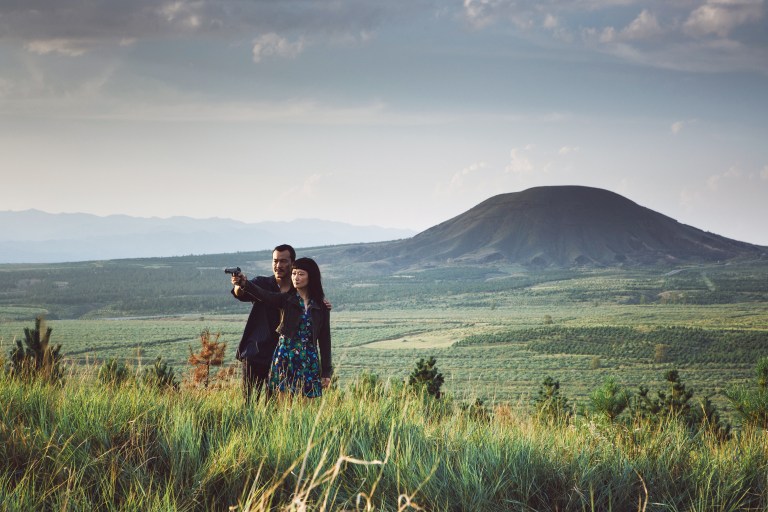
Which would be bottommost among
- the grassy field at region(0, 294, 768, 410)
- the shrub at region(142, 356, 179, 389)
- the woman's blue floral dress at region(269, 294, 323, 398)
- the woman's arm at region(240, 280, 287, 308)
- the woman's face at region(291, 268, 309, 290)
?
the grassy field at region(0, 294, 768, 410)

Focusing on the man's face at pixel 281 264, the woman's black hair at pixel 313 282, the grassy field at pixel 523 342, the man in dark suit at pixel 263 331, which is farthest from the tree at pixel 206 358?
the grassy field at pixel 523 342

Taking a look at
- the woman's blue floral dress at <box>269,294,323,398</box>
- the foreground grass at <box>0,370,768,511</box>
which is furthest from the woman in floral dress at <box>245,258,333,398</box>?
the foreground grass at <box>0,370,768,511</box>

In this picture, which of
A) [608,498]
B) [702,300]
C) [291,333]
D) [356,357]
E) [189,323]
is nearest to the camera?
[608,498]

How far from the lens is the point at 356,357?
308 ft

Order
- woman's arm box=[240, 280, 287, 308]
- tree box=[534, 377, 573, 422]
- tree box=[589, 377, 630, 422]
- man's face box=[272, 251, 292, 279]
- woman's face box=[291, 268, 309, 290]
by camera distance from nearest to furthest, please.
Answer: woman's arm box=[240, 280, 287, 308]
woman's face box=[291, 268, 309, 290]
man's face box=[272, 251, 292, 279]
tree box=[534, 377, 573, 422]
tree box=[589, 377, 630, 422]

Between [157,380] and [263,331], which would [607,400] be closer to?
[263,331]

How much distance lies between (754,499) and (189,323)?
480ft

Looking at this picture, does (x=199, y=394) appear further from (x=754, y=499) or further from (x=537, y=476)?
(x=754, y=499)

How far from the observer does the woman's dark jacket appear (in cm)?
570

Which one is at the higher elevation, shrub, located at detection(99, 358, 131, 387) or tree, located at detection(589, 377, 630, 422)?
shrub, located at detection(99, 358, 131, 387)

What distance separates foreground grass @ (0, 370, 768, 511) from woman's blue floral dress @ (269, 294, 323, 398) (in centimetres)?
93

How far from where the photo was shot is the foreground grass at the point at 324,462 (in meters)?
3.50

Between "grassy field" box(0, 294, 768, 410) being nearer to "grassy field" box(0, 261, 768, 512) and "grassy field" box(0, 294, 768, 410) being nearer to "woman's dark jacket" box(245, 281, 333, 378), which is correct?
"woman's dark jacket" box(245, 281, 333, 378)

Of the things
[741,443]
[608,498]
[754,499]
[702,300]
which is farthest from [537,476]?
[702,300]
